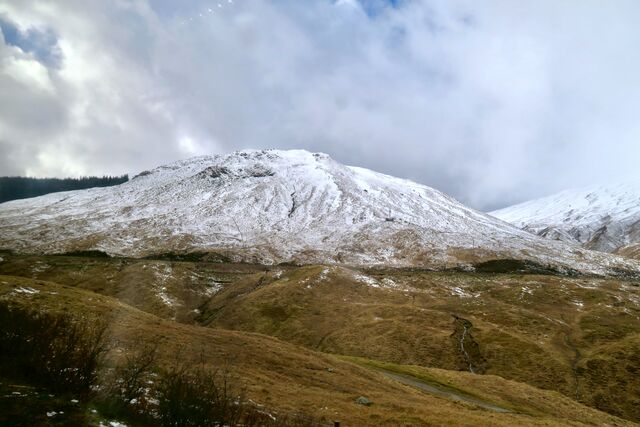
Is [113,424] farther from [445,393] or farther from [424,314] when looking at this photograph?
[424,314]

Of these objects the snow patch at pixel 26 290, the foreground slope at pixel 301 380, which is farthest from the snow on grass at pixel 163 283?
the snow patch at pixel 26 290

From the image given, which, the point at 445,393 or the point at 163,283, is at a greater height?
the point at 163,283

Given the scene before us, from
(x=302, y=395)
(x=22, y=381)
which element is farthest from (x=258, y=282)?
(x=22, y=381)

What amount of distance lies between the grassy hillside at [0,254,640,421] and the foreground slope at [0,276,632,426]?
4.19 meters

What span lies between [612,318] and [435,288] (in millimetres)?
45746

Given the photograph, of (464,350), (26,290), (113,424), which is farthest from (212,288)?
(113,424)

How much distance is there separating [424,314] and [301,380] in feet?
224

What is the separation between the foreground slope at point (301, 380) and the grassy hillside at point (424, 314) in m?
4.19

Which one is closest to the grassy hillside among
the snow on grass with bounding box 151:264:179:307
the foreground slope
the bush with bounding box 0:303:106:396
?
the snow on grass with bounding box 151:264:179:307

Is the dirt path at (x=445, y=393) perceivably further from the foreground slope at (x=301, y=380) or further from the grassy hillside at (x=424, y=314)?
the grassy hillside at (x=424, y=314)

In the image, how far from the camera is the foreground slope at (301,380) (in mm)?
29375

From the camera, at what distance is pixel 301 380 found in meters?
36.9

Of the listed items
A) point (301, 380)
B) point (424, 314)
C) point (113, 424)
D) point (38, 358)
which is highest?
point (424, 314)

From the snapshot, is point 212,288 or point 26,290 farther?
point 212,288
